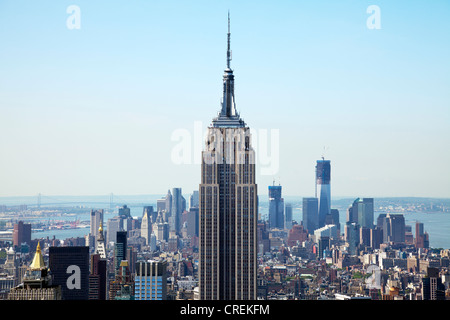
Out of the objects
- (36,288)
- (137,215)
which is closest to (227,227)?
(137,215)

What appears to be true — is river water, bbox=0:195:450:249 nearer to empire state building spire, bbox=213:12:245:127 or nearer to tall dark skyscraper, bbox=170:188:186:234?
tall dark skyscraper, bbox=170:188:186:234

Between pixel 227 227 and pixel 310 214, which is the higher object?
pixel 310 214

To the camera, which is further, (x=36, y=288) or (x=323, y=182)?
(x=323, y=182)

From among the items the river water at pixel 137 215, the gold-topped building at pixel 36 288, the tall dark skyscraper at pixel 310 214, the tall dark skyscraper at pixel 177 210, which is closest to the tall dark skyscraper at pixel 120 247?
the river water at pixel 137 215

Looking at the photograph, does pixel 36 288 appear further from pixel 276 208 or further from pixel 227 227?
pixel 276 208

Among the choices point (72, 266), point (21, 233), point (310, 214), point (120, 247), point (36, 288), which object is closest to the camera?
point (36, 288)

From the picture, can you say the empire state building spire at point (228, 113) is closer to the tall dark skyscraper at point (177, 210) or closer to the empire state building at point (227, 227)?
the empire state building at point (227, 227)
